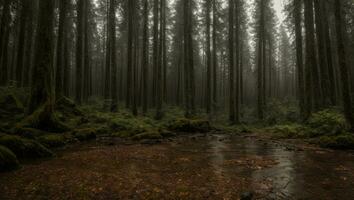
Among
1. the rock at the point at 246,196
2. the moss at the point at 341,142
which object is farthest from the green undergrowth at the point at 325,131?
the rock at the point at 246,196

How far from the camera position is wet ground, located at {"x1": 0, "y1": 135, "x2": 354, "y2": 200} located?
182 inches

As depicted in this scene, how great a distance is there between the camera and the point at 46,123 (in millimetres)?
10812

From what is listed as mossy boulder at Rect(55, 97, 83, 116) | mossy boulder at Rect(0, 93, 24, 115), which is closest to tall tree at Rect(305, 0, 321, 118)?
mossy boulder at Rect(55, 97, 83, 116)

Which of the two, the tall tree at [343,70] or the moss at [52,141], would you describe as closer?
the moss at [52,141]

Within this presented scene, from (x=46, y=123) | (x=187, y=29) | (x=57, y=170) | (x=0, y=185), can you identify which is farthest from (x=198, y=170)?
(x=187, y=29)

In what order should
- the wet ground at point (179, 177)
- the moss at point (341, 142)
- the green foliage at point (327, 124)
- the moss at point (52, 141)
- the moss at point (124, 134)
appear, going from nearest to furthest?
1. the wet ground at point (179, 177)
2. the moss at point (52, 141)
3. the moss at point (341, 142)
4. the green foliage at point (327, 124)
5. the moss at point (124, 134)

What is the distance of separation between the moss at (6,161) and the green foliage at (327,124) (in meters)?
12.8

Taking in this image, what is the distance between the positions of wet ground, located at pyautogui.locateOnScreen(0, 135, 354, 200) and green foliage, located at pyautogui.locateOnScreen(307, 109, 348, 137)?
3831mm

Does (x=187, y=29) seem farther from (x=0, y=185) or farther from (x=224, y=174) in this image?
(x=0, y=185)

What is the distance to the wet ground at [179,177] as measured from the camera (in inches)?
182

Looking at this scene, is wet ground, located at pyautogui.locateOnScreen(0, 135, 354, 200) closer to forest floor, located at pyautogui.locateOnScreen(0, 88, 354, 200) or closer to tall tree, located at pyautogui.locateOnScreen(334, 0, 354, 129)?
forest floor, located at pyautogui.locateOnScreen(0, 88, 354, 200)

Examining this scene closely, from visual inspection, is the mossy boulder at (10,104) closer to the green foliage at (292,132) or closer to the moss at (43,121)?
the moss at (43,121)

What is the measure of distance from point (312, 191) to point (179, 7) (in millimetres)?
33119

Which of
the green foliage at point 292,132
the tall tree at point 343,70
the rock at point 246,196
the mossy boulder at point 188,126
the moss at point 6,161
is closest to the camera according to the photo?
the rock at point 246,196
